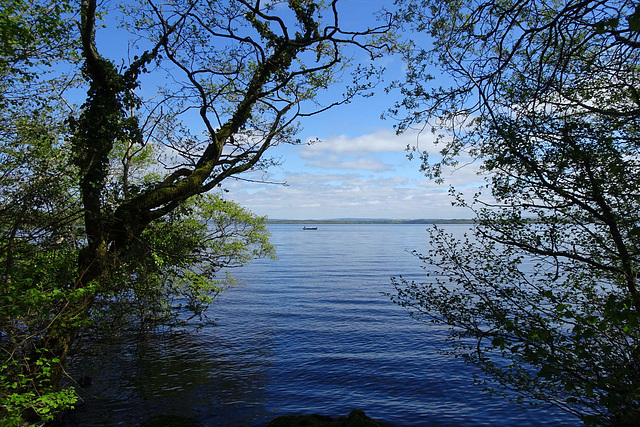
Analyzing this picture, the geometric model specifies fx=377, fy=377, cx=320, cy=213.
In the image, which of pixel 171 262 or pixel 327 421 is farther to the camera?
pixel 171 262

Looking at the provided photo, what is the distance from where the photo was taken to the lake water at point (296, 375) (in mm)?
12234

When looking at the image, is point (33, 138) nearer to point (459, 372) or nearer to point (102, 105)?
point (102, 105)


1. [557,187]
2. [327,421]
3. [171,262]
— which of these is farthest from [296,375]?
[557,187]

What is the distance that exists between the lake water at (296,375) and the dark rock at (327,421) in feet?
5.93

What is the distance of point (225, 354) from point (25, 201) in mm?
12526

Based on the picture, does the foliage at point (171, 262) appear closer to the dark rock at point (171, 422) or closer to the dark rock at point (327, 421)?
the dark rock at point (171, 422)

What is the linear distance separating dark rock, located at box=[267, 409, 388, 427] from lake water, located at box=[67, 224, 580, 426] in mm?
1808

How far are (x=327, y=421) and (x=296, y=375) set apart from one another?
554 centimetres

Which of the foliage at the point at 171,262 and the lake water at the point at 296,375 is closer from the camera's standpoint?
the foliage at the point at 171,262

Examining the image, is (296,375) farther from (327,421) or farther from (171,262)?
(171,262)

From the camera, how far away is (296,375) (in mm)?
15648

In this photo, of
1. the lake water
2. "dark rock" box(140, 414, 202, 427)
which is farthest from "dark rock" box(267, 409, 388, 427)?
"dark rock" box(140, 414, 202, 427)

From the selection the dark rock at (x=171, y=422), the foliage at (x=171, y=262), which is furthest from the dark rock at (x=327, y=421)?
the foliage at (x=171, y=262)

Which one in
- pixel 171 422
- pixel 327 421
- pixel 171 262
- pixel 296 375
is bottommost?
pixel 296 375
